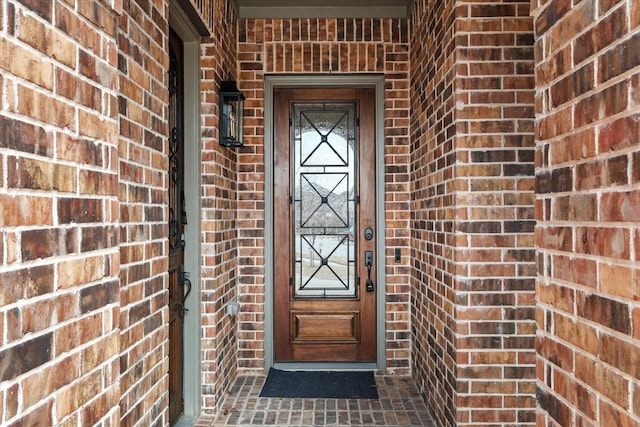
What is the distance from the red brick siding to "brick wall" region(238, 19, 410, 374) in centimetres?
40

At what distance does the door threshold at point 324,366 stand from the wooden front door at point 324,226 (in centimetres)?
3

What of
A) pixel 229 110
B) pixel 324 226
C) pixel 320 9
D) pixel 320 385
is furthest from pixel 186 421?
pixel 320 9

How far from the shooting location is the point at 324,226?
152 inches

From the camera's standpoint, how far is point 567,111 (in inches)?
46.1

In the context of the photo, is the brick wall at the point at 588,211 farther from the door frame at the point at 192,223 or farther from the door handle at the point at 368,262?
the door handle at the point at 368,262

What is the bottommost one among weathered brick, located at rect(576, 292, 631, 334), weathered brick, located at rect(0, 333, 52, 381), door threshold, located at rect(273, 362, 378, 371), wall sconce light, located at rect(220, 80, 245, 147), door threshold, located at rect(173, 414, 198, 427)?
door threshold, located at rect(173, 414, 198, 427)

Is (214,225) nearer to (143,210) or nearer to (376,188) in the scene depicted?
(143,210)

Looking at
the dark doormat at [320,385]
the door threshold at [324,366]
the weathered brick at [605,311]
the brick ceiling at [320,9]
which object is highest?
the brick ceiling at [320,9]

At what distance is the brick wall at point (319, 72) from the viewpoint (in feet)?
12.3

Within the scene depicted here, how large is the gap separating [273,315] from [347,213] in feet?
3.30

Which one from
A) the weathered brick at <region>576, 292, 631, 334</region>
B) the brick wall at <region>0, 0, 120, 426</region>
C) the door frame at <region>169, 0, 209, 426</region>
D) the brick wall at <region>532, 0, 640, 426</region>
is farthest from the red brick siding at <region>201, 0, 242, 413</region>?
the weathered brick at <region>576, 292, 631, 334</region>

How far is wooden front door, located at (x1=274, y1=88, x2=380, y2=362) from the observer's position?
386cm

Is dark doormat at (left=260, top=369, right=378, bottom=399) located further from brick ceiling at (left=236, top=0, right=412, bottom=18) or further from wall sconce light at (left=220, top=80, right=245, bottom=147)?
brick ceiling at (left=236, top=0, right=412, bottom=18)

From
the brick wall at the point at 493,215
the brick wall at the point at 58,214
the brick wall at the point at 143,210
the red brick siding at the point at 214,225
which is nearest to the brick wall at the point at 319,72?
the red brick siding at the point at 214,225
